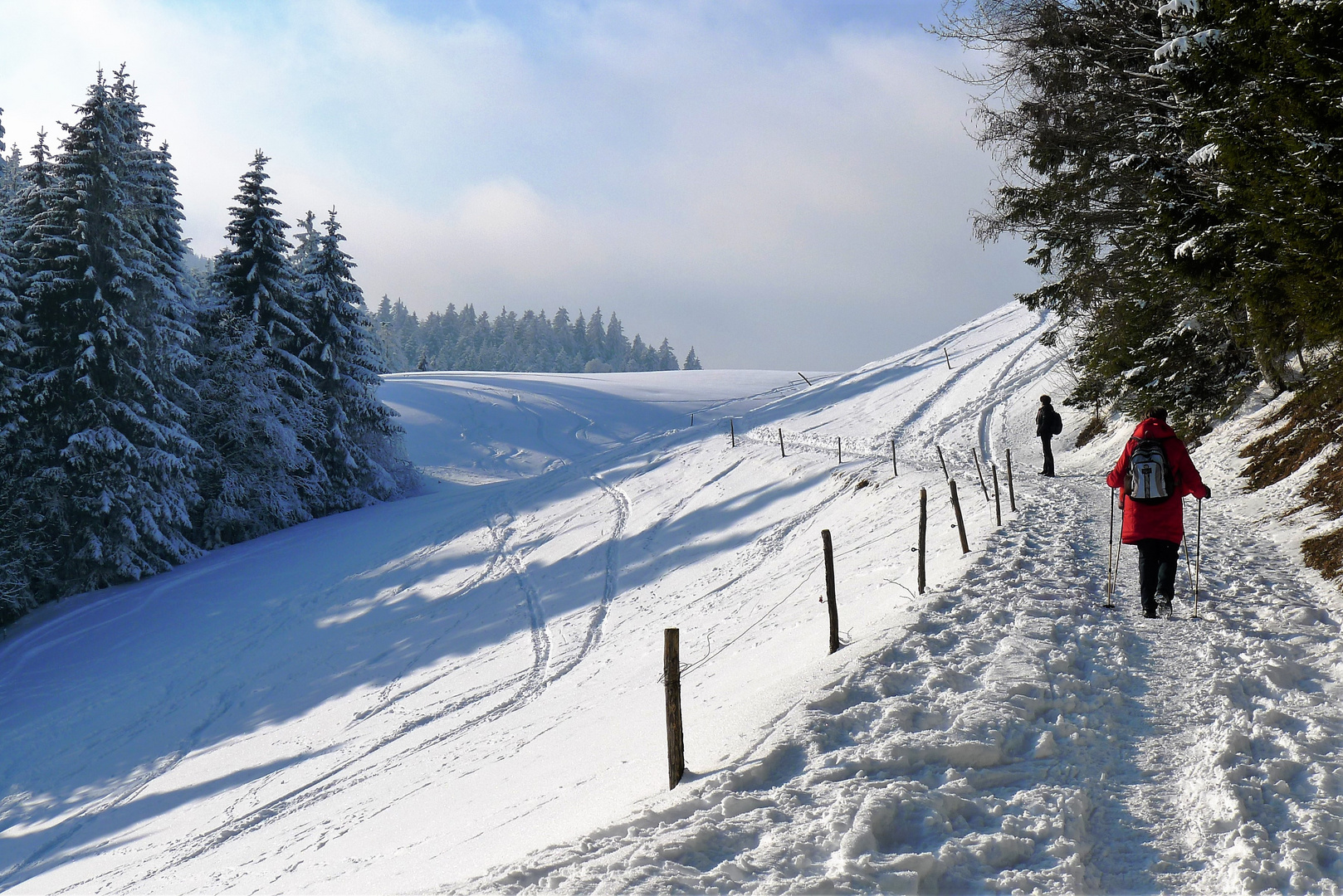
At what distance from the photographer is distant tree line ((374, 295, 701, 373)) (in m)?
112

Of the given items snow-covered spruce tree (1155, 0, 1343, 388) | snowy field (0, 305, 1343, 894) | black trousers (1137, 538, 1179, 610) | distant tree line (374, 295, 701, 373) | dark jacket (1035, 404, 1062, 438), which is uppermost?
distant tree line (374, 295, 701, 373)

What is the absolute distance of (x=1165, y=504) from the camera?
8234 millimetres

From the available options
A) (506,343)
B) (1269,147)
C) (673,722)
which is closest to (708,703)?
(673,722)

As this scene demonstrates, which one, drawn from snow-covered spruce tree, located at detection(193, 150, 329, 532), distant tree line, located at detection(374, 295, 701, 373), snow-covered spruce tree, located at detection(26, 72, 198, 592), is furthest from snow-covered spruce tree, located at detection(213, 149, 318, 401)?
distant tree line, located at detection(374, 295, 701, 373)

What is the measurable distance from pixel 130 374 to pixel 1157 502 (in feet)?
87.5

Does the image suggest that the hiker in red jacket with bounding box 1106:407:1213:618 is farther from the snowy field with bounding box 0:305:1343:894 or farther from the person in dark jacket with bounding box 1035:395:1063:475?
the person in dark jacket with bounding box 1035:395:1063:475

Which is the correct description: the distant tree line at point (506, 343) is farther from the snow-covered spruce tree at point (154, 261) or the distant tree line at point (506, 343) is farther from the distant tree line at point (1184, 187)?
the distant tree line at point (1184, 187)

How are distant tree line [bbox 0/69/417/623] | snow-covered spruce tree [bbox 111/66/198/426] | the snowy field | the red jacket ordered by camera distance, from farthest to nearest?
snow-covered spruce tree [bbox 111/66/198/426]
distant tree line [bbox 0/69/417/623]
the red jacket
the snowy field

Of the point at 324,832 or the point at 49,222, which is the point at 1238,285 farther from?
the point at 49,222

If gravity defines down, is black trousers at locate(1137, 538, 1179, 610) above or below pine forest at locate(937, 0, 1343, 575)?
below

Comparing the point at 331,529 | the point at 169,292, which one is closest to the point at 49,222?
the point at 169,292

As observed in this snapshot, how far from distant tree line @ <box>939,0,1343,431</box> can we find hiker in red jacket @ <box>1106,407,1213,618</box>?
3.59 meters

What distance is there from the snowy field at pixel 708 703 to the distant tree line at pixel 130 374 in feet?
6.67

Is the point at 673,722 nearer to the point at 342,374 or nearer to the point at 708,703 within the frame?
the point at 708,703
